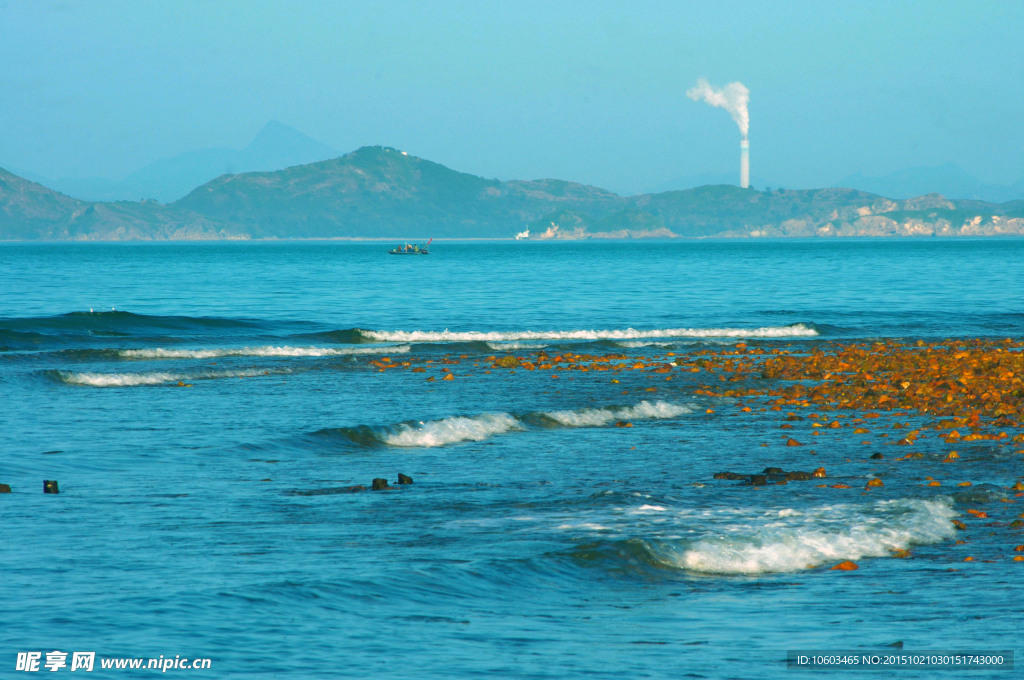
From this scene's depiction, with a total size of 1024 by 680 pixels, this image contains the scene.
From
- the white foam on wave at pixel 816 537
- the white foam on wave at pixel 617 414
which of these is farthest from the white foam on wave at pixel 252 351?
the white foam on wave at pixel 816 537

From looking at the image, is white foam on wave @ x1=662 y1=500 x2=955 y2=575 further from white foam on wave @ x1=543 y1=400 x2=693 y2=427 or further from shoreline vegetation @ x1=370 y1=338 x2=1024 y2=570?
white foam on wave @ x1=543 y1=400 x2=693 y2=427

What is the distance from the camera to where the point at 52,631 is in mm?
7379

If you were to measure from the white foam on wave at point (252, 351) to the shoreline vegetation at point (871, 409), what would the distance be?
3.07m

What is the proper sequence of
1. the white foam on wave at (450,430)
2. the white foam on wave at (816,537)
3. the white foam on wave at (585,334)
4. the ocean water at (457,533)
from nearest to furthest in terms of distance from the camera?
1. the ocean water at (457,533)
2. the white foam on wave at (816,537)
3. the white foam on wave at (450,430)
4. the white foam on wave at (585,334)

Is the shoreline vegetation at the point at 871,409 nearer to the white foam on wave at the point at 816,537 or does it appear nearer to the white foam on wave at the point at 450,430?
the white foam on wave at the point at 816,537

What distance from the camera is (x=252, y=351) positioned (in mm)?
33750

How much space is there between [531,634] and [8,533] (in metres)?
6.21

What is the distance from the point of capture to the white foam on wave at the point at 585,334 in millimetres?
38812

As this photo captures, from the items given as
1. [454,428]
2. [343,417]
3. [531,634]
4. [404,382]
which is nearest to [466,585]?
[531,634]

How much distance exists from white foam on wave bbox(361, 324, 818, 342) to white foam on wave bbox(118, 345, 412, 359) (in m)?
4.50

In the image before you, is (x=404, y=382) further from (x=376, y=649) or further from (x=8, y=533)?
(x=376, y=649)

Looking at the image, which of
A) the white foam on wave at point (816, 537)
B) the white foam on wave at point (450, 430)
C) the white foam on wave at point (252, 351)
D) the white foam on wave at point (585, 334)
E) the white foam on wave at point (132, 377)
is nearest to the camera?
the white foam on wave at point (816, 537)

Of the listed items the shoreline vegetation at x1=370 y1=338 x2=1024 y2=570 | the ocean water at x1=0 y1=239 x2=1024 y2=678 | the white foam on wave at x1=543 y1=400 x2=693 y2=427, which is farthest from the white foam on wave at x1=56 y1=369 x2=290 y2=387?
the white foam on wave at x1=543 y1=400 x2=693 y2=427

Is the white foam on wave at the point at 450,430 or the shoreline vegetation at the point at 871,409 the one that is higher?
the shoreline vegetation at the point at 871,409
